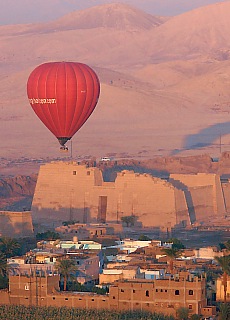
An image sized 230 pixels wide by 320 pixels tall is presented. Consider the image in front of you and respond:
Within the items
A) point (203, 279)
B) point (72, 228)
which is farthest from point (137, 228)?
point (203, 279)

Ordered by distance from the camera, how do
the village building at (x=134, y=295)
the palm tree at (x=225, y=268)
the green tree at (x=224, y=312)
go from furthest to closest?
1. the palm tree at (x=225, y=268)
2. the village building at (x=134, y=295)
3. the green tree at (x=224, y=312)

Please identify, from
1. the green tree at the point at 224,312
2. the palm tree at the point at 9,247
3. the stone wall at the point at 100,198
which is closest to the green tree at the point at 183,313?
the green tree at the point at 224,312

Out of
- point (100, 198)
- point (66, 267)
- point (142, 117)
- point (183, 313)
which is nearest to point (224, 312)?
point (183, 313)

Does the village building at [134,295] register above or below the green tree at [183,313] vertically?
above

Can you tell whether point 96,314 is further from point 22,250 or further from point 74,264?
point 22,250

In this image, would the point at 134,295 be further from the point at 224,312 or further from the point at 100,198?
the point at 100,198

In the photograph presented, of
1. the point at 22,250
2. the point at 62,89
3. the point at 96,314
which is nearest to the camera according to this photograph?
the point at 96,314

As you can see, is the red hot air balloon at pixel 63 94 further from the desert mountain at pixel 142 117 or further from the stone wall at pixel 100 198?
the desert mountain at pixel 142 117
